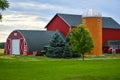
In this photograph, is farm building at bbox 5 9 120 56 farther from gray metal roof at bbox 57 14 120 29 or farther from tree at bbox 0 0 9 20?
tree at bbox 0 0 9 20

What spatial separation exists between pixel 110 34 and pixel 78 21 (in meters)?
9.40

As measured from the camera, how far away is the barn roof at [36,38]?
213ft

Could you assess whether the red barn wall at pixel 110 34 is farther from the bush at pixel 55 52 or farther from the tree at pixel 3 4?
the tree at pixel 3 4

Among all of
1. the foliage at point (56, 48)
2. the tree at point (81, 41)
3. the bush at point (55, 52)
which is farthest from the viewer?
the foliage at point (56, 48)

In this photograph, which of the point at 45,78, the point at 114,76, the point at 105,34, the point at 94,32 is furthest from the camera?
the point at 105,34

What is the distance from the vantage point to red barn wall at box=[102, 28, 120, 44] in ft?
247

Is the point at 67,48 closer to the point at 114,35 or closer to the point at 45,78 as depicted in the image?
the point at 114,35

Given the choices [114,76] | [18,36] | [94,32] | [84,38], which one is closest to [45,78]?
[114,76]

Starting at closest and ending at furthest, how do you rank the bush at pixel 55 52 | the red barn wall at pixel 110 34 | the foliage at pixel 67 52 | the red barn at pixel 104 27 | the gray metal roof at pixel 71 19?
the foliage at pixel 67 52 → the bush at pixel 55 52 → the gray metal roof at pixel 71 19 → the red barn at pixel 104 27 → the red barn wall at pixel 110 34

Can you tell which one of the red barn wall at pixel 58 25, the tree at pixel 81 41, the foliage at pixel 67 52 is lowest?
the foliage at pixel 67 52

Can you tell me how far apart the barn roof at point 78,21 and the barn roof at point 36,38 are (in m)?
4.30

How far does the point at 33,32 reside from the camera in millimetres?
68375

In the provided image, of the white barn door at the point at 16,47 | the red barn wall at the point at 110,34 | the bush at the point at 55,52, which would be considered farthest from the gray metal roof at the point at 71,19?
the bush at the point at 55,52

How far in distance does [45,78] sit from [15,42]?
47760mm
